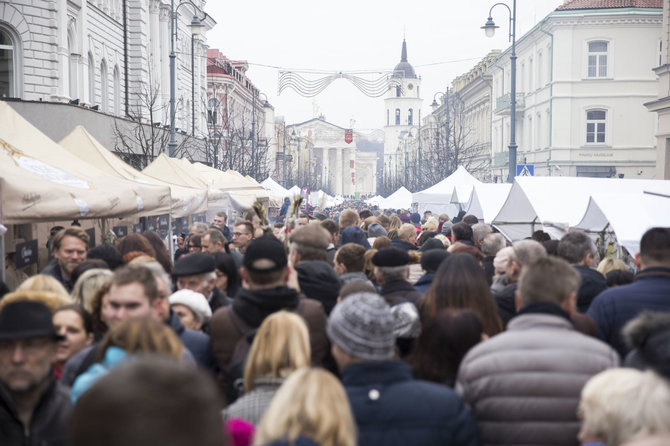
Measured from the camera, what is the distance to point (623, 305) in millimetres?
5293

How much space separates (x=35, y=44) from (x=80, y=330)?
24.6 meters

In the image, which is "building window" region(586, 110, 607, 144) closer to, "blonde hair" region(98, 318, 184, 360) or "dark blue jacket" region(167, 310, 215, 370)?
"dark blue jacket" region(167, 310, 215, 370)

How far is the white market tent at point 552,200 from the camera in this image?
1279 centimetres

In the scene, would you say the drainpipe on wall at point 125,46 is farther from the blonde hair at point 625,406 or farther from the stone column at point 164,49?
the blonde hair at point 625,406

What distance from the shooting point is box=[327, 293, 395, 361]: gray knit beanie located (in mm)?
3520

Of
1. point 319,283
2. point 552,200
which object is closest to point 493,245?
point 319,283

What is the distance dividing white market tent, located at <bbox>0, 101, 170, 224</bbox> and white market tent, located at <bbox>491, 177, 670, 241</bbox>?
6.10 metres

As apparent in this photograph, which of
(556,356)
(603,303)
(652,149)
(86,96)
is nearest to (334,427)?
(556,356)

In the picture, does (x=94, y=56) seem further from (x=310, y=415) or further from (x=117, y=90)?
(x=310, y=415)

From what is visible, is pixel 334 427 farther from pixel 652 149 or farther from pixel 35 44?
pixel 652 149

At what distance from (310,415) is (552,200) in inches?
443

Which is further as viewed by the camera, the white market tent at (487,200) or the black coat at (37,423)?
the white market tent at (487,200)

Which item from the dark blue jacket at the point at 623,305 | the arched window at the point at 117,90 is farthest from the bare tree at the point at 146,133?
the dark blue jacket at the point at 623,305

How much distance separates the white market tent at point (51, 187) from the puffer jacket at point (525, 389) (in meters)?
5.22
